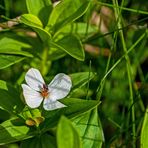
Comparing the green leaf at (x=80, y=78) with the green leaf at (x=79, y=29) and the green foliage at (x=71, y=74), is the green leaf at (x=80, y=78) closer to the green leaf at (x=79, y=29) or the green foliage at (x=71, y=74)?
the green foliage at (x=71, y=74)

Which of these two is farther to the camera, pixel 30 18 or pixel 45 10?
pixel 45 10

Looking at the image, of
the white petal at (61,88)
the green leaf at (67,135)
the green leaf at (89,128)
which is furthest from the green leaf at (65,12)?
the green leaf at (67,135)

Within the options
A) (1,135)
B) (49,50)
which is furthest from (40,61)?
(1,135)

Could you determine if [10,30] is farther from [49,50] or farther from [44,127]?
[44,127]

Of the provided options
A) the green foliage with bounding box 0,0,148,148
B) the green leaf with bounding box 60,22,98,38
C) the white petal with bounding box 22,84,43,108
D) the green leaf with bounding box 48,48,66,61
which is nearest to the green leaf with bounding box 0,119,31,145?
the green foliage with bounding box 0,0,148,148

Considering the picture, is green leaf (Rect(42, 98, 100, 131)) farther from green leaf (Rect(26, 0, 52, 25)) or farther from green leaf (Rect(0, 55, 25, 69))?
green leaf (Rect(26, 0, 52, 25))

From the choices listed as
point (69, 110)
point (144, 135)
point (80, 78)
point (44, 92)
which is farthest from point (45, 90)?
point (144, 135)
